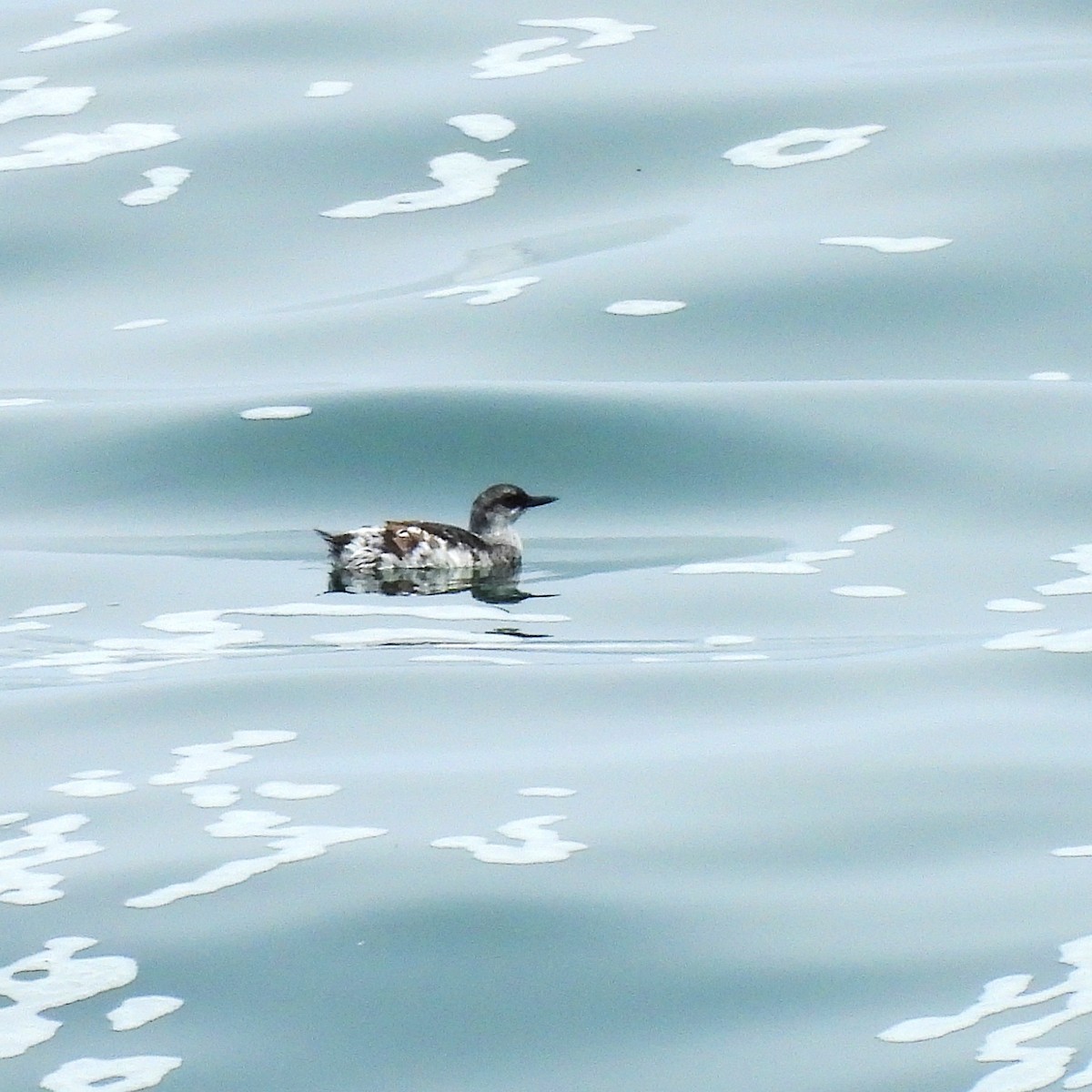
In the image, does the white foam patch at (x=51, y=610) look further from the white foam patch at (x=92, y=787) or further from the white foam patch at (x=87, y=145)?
the white foam patch at (x=87, y=145)

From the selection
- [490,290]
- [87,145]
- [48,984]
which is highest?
[87,145]

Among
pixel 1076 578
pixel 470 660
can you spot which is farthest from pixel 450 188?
pixel 470 660

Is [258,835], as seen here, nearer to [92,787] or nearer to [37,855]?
[37,855]

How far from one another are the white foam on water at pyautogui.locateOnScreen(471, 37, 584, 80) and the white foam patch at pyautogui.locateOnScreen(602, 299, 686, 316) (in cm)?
346

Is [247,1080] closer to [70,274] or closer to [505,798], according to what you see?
[505,798]

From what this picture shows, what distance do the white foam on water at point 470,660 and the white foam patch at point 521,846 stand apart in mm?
1935

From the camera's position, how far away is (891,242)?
44.1 ft

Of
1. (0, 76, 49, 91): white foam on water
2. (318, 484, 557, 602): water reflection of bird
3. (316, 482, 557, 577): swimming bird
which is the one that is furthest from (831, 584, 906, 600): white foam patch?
(0, 76, 49, 91): white foam on water

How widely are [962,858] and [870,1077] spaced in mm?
1340

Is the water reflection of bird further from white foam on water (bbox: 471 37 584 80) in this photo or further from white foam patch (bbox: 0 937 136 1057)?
white foam on water (bbox: 471 37 584 80)

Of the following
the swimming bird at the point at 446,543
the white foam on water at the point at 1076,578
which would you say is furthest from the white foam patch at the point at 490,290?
the white foam on water at the point at 1076,578

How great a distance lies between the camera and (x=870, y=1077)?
5.00 m

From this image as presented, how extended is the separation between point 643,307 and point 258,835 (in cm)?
711

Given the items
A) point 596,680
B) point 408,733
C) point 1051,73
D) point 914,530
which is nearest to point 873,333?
point 914,530
